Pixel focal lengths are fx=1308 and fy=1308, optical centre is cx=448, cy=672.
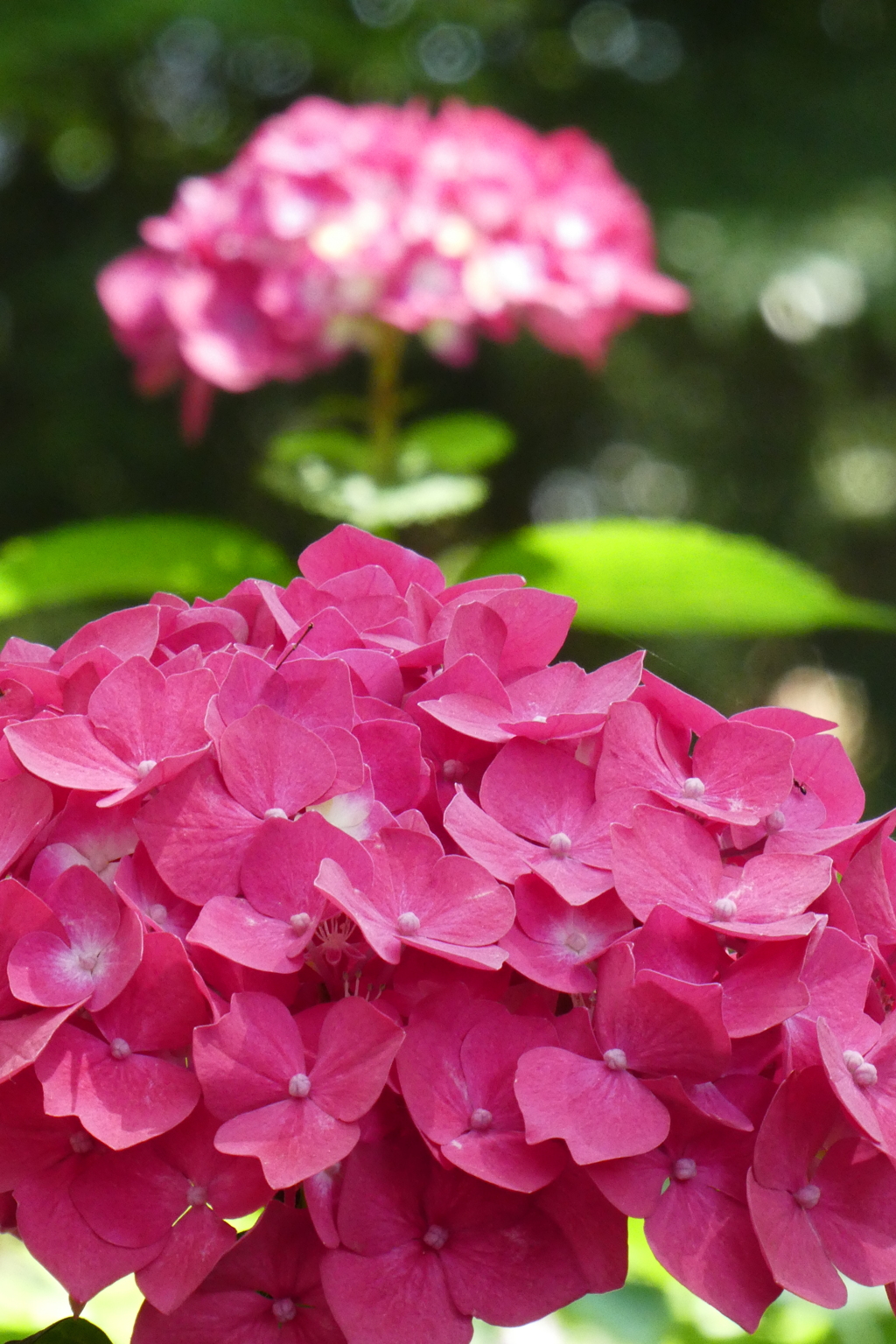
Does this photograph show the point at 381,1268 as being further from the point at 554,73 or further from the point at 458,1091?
the point at 554,73

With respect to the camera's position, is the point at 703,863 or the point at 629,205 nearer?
the point at 703,863

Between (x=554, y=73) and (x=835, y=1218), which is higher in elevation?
(x=835, y=1218)

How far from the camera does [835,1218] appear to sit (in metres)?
0.27

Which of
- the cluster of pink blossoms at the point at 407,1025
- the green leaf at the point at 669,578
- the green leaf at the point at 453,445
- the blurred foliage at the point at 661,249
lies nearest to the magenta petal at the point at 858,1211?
the cluster of pink blossoms at the point at 407,1025

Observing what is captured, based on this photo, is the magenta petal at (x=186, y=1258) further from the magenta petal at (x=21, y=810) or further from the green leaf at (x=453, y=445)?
the green leaf at (x=453, y=445)


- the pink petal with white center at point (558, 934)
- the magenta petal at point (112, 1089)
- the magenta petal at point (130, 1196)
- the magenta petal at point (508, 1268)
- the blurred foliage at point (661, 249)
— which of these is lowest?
the blurred foliage at point (661, 249)

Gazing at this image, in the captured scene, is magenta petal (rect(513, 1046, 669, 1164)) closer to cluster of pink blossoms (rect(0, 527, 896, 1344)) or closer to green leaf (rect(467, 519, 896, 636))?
cluster of pink blossoms (rect(0, 527, 896, 1344))

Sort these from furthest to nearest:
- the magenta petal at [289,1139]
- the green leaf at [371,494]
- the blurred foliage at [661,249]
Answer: the blurred foliage at [661,249], the green leaf at [371,494], the magenta petal at [289,1139]

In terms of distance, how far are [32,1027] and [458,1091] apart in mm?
85

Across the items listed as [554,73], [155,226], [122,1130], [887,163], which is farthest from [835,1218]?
[554,73]

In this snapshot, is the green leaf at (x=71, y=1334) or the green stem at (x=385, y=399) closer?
the green leaf at (x=71, y=1334)

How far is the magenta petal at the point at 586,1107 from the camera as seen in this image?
0.25m

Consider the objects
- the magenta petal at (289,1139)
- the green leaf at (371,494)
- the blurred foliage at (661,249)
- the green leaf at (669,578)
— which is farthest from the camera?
the blurred foliage at (661,249)

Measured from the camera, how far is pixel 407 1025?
0.27m
